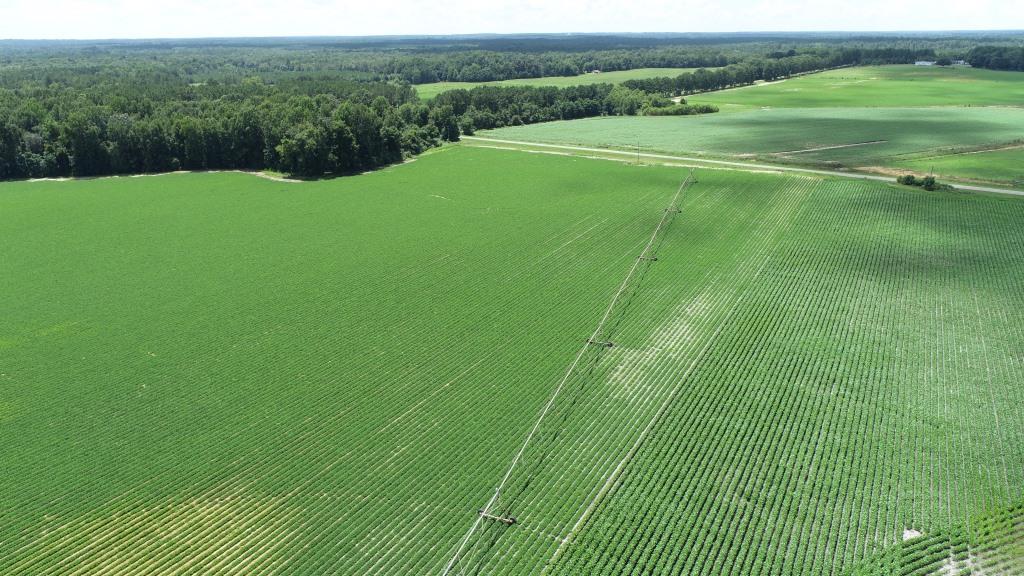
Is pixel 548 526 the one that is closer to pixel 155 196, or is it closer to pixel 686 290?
pixel 686 290

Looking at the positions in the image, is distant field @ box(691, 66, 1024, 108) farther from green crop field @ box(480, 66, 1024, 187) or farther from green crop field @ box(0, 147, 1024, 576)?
green crop field @ box(0, 147, 1024, 576)

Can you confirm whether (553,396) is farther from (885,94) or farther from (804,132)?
(885,94)

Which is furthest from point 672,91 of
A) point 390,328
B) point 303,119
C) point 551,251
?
point 390,328

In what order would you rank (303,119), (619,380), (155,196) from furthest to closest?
(303,119), (155,196), (619,380)

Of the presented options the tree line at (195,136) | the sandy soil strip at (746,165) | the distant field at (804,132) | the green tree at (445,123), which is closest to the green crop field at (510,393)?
the sandy soil strip at (746,165)

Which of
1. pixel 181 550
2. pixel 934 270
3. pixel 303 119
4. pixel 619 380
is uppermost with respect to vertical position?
pixel 303 119

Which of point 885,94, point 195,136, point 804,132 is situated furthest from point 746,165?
point 885,94
